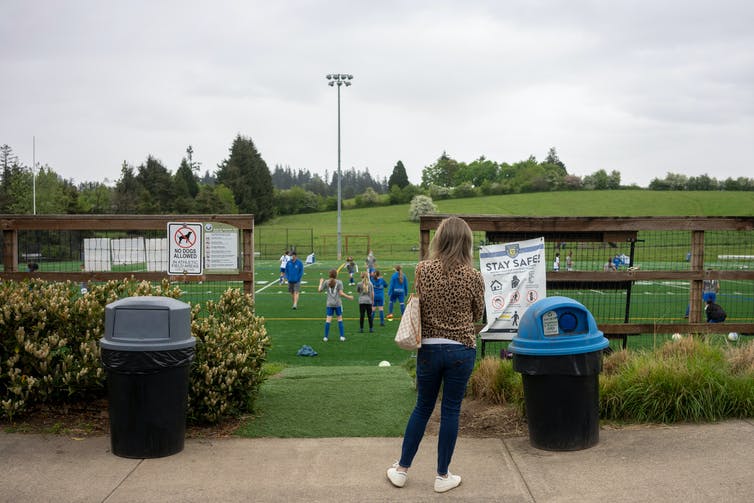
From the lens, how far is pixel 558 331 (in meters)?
5.41

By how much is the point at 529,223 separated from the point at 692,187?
103149 mm

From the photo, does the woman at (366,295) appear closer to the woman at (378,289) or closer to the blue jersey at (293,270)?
the woman at (378,289)

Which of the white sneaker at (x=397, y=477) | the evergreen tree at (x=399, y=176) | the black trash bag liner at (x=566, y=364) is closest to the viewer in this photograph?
the white sneaker at (x=397, y=477)

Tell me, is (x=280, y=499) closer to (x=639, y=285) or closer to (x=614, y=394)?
(x=614, y=394)

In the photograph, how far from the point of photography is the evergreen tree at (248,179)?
9838 cm

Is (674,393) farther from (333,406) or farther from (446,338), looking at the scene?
(333,406)

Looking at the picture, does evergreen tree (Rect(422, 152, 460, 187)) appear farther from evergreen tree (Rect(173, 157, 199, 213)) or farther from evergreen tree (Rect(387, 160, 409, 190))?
evergreen tree (Rect(173, 157, 199, 213))

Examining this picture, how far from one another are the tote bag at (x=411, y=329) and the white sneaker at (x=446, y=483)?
0.90m

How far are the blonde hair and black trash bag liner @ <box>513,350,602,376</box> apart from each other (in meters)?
1.15

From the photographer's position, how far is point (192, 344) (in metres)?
5.38

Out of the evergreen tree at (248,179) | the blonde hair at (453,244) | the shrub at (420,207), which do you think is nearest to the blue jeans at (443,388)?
the blonde hair at (453,244)

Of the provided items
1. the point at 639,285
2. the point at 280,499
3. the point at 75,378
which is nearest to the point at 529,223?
the point at 280,499

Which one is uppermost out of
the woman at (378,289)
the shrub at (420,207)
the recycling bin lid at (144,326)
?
the shrub at (420,207)

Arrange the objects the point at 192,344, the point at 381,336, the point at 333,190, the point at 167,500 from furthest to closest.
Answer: the point at 333,190
the point at 381,336
the point at 192,344
the point at 167,500
